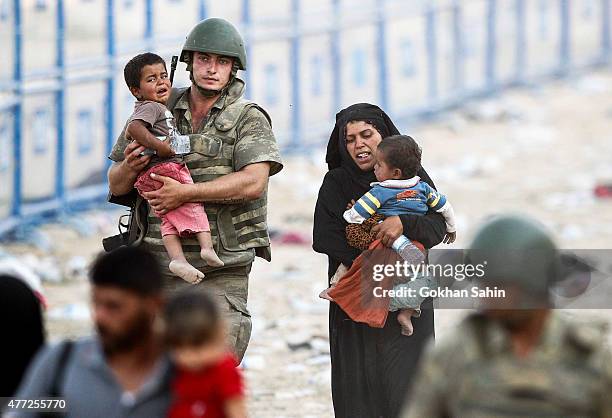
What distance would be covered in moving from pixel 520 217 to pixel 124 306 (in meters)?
1.00

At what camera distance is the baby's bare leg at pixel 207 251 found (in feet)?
18.3

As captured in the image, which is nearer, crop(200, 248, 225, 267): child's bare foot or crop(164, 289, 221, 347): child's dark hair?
crop(164, 289, 221, 347): child's dark hair

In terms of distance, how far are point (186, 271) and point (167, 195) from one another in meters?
0.30

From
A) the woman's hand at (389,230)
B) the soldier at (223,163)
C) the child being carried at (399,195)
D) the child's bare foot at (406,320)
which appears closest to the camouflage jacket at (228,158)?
the soldier at (223,163)

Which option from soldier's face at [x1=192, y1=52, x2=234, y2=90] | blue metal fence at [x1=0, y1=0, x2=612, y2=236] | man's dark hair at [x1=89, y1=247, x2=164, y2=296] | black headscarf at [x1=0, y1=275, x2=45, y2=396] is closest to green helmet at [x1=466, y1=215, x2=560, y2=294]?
man's dark hair at [x1=89, y1=247, x2=164, y2=296]

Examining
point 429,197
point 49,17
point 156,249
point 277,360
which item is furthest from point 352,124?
point 49,17

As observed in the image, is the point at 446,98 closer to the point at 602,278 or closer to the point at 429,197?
the point at 602,278

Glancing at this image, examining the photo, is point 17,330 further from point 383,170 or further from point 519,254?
point 383,170

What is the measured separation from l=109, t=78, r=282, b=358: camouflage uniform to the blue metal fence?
274 inches

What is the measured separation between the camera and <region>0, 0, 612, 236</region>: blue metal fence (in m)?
13.1

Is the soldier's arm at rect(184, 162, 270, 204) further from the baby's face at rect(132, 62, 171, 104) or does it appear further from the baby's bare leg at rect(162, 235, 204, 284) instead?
the baby's face at rect(132, 62, 171, 104)

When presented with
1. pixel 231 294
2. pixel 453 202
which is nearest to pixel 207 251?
pixel 231 294

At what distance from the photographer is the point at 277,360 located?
30.9ft

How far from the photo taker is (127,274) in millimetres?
3641
